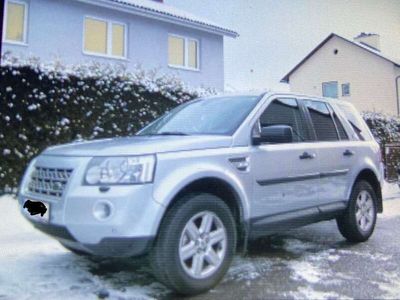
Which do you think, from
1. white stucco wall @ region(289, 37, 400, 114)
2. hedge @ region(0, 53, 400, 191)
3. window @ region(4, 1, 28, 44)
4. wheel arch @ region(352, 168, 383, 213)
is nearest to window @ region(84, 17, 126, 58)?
window @ region(4, 1, 28, 44)

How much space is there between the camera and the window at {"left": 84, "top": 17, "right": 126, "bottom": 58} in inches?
562

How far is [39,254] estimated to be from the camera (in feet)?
14.9

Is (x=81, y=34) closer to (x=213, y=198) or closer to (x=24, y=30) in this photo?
(x=24, y=30)

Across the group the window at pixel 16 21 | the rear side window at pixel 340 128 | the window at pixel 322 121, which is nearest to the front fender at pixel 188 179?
the window at pixel 322 121

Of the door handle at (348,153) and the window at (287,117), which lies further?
the door handle at (348,153)

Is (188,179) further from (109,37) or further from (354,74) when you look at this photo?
(354,74)

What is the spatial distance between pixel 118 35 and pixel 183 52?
2810mm

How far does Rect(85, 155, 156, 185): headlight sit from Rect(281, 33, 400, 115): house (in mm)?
23155

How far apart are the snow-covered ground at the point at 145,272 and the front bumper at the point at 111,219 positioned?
0.54 metres

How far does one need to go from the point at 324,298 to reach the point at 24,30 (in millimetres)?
12255

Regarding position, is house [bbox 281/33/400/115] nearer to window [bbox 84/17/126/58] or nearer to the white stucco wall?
the white stucco wall

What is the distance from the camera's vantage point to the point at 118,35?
49.2 feet

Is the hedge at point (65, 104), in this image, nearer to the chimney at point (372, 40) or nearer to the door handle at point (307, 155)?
the door handle at point (307, 155)

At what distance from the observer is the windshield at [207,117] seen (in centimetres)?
408
